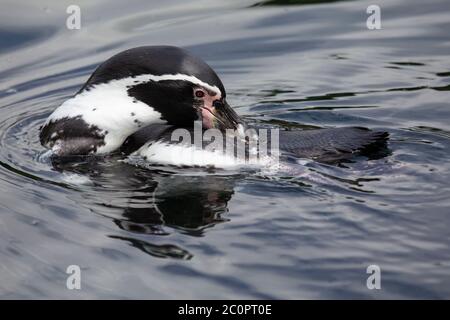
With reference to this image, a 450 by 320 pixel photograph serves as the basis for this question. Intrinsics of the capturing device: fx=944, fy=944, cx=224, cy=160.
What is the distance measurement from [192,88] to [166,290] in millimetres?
2099

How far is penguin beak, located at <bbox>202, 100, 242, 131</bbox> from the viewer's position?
6891 mm

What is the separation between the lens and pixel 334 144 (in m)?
6.65

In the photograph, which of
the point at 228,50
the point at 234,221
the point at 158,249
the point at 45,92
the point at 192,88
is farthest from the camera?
the point at 228,50

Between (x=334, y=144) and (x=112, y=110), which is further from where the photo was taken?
(x=112, y=110)

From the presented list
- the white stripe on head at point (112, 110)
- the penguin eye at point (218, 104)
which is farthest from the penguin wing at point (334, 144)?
the white stripe on head at point (112, 110)

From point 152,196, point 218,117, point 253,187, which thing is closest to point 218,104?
point 218,117

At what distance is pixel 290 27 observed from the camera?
10.4 meters

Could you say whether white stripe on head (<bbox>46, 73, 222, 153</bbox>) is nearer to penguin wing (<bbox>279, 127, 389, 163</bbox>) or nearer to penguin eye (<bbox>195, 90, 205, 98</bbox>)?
penguin eye (<bbox>195, 90, 205, 98</bbox>)

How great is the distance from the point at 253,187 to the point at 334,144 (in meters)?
0.67

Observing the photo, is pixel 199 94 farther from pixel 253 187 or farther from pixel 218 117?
pixel 253 187

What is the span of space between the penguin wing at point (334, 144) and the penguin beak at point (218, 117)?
41cm

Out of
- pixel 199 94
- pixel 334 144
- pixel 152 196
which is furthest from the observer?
pixel 199 94
